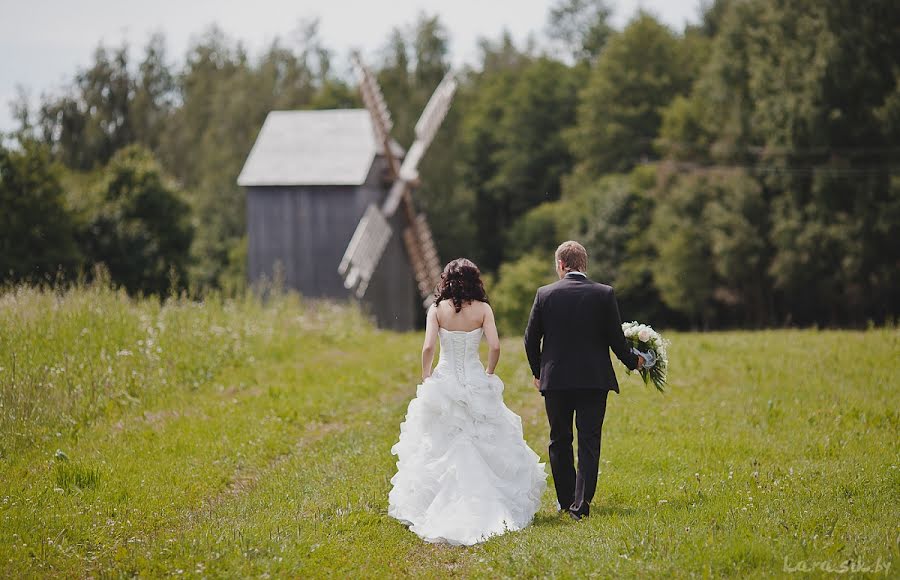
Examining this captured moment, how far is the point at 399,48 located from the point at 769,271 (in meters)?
27.4

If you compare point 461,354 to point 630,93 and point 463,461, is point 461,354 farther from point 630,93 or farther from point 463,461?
point 630,93

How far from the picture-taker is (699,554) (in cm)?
647

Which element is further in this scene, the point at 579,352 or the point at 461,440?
the point at 461,440

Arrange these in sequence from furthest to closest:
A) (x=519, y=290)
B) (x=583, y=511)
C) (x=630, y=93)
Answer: (x=630, y=93), (x=519, y=290), (x=583, y=511)

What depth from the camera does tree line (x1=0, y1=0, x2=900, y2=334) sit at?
34.1 m

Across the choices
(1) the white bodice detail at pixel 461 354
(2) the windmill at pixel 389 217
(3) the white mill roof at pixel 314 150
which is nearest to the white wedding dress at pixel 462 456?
(1) the white bodice detail at pixel 461 354

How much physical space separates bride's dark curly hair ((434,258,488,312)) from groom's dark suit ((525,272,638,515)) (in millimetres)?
608

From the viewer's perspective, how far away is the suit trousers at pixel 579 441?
25.8ft

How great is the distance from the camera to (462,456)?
8078mm

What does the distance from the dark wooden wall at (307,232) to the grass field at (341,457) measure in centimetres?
1394

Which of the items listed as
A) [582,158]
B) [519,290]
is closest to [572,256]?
[519,290]

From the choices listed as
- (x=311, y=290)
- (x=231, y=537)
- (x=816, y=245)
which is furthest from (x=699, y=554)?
(x=816, y=245)

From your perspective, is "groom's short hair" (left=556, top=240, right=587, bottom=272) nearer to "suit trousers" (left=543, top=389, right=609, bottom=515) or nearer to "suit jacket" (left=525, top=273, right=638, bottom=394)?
"suit jacket" (left=525, top=273, right=638, bottom=394)

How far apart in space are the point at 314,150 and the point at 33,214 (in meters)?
10.1
